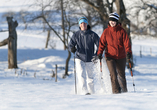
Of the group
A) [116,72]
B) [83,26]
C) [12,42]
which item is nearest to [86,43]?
[83,26]

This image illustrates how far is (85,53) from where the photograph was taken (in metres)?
5.75

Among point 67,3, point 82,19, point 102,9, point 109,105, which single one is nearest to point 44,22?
point 67,3

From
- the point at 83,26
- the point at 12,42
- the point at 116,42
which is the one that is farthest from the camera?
→ the point at 12,42

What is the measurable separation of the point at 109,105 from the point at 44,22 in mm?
11479

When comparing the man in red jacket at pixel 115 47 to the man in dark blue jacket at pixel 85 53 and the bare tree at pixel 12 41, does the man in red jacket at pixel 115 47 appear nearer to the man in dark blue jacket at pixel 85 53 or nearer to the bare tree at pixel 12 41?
the man in dark blue jacket at pixel 85 53

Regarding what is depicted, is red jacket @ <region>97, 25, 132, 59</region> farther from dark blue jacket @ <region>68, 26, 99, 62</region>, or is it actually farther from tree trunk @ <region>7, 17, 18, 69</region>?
tree trunk @ <region>7, 17, 18, 69</region>

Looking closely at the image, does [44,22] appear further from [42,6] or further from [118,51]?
[118,51]

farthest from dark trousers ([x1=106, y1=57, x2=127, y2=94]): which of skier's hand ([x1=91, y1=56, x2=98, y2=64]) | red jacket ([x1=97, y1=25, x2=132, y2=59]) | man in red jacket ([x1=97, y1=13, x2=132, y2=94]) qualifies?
skier's hand ([x1=91, y1=56, x2=98, y2=64])

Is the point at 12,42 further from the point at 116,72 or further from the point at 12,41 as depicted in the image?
the point at 116,72

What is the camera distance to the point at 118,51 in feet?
17.4

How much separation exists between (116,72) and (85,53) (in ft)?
2.93

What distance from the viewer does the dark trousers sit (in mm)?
5332

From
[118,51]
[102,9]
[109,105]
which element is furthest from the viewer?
[102,9]

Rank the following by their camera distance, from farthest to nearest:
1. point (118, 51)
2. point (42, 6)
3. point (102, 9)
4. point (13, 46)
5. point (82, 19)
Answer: point (102, 9) < point (13, 46) < point (42, 6) < point (82, 19) < point (118, 51)
